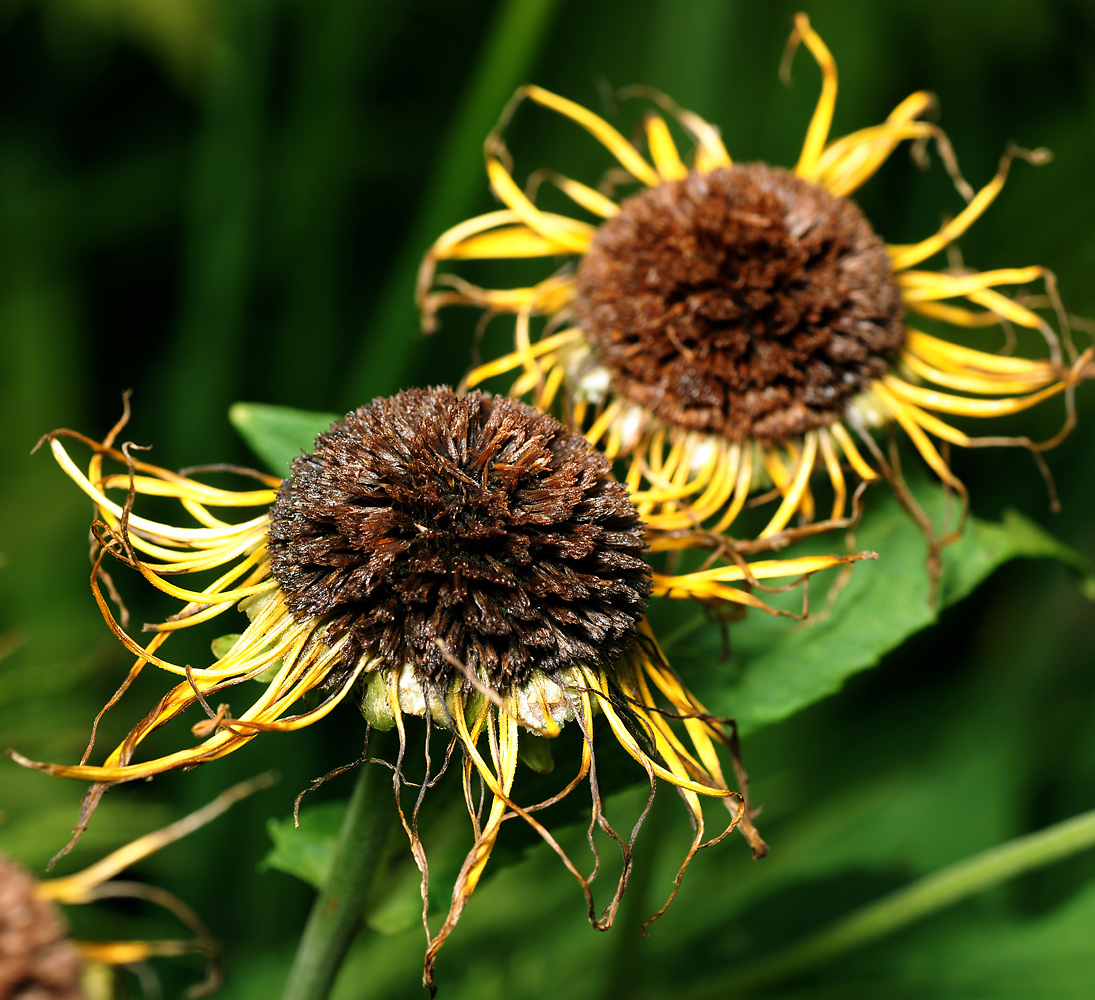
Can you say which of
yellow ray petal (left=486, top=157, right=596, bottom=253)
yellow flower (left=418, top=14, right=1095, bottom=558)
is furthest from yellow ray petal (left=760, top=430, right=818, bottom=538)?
yellow ray petal (left=486, top=157, right=596, bottom=253)

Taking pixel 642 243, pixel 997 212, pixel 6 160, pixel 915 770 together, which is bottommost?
pixel 915 770

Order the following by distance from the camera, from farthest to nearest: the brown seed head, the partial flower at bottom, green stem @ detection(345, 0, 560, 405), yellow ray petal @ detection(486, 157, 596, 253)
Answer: green stem @ detection(345, 0, 560, 405)
yellow ray petal @ detection(486, 157, 596, 253)
the partial flower at bottom
the brown seed head

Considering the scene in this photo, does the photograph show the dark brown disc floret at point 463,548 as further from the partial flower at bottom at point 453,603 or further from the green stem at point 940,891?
the green stem at point 940,891

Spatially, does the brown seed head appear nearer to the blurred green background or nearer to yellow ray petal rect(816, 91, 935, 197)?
the blurred green background

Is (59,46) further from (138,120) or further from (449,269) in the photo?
(449,269)

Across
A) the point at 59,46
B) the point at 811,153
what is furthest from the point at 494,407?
the point at 59,46

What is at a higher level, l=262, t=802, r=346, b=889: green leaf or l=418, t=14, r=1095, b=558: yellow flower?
l=418, t=14, r=1095, b=558: yellow flower

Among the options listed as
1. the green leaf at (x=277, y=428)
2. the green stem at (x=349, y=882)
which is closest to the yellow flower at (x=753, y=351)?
the green leaf at (x=277, y=428)
